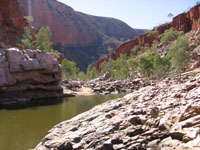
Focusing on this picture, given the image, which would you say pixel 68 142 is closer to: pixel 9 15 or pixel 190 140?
pixel 190 140

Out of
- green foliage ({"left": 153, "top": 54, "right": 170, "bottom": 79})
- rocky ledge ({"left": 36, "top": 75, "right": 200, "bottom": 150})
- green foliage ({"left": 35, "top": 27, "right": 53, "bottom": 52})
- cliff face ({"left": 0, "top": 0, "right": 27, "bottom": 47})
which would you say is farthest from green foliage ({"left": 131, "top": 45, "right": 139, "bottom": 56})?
rocky ledge ({"left": 36, "top": 75, "right": 200, "bottom": 150})

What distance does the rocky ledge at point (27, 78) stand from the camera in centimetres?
3725

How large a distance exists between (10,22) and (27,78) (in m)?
33.1

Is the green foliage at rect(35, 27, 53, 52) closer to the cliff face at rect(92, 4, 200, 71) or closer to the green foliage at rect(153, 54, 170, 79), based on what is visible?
the green foliage at rect(153, 54, 170, 79)

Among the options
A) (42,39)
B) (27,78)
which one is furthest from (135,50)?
(27,78)

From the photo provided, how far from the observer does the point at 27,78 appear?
134 feet

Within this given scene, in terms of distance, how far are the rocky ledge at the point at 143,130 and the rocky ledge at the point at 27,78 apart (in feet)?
77.2

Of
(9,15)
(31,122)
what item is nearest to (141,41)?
(9,15)

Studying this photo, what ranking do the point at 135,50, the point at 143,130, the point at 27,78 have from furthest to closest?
1. the point at 135,50
2. the point at 27,78
3. the point at 143,130

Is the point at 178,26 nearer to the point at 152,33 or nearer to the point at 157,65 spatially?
the point at 152,33

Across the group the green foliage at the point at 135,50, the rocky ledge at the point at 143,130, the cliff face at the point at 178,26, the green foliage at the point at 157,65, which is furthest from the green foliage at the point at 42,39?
the cliff face at the point at 178,26

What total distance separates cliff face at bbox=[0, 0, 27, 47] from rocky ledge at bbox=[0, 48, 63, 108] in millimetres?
22135

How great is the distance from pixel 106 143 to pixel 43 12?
6813 inches

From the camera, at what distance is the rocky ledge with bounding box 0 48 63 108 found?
1467 inches
